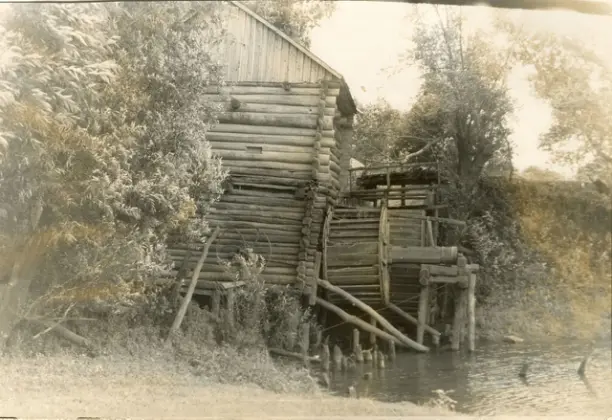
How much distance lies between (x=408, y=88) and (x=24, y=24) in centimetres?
269

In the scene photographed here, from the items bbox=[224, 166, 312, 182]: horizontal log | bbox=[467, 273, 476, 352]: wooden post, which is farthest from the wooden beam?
bbox=[467, 273, 476, 352]: wooden post

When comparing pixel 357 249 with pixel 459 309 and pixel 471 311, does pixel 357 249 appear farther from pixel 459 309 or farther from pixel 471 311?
pixel 471 311

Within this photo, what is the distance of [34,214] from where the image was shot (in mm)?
4129

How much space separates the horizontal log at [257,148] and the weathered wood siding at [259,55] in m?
0.49

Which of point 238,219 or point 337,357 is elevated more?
point 238,219

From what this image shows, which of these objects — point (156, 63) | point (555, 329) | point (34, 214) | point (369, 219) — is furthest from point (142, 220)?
point (555, 329)

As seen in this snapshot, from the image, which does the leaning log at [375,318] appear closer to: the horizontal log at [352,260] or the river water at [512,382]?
the horizontal log at [352,260]

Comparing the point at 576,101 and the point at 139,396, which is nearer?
the point at 139,396

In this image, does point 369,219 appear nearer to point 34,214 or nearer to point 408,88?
Result: point 408,88

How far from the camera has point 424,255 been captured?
5.71 m

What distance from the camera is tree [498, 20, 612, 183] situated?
443 cm

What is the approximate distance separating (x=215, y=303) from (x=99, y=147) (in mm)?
1380

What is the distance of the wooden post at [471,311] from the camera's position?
15.9ft

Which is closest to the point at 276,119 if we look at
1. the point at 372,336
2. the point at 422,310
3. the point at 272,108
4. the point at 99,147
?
the point at 272,108
